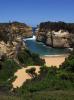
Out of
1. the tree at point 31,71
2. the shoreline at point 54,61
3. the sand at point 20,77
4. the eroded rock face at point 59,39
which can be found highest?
the tree at point 31,71

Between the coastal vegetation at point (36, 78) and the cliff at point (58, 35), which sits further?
the cliff at point (58, 35)

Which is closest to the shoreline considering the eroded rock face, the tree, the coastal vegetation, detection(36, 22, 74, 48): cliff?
the coastal vegetation

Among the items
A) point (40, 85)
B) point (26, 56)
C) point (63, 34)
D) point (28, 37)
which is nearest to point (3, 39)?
point (26, 56)

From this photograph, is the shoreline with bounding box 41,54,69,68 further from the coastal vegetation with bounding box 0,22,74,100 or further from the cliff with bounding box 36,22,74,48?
the cliff with bounding box 36,22,74,48

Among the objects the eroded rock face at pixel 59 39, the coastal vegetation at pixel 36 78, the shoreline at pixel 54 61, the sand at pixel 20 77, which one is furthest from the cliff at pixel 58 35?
the sand at pixel 20 77

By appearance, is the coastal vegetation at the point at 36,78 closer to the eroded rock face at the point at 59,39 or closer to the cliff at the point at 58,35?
the eroded rock face at the point at 59,39

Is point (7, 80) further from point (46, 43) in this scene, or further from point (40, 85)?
point (46, 43)

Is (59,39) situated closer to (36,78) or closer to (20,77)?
(20,77)

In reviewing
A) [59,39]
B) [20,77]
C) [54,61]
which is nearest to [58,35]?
[59,39]

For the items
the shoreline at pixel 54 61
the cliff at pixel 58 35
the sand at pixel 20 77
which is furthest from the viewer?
the cliff at pixel 58 35
